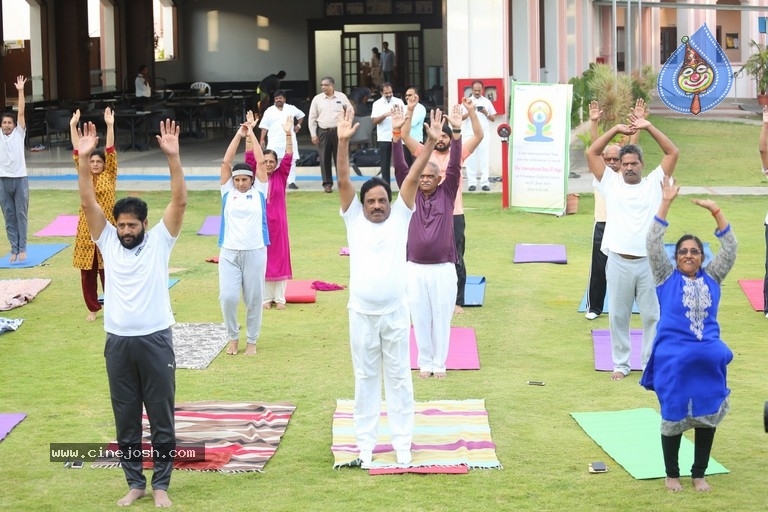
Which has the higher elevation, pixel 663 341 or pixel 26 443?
pixel 663 341

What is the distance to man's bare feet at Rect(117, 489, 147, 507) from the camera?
6.40 metres

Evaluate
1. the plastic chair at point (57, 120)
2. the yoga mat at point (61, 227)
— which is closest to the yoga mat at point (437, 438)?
the yoga mat at point (61, 227)

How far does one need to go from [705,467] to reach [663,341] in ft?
2.33

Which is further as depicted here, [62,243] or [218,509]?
[62,243]

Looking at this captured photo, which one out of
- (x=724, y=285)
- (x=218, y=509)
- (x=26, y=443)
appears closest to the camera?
(x=218, y=509)

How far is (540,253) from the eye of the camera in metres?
14.1

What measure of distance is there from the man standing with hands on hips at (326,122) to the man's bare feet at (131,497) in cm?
1281

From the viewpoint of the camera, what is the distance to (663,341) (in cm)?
654

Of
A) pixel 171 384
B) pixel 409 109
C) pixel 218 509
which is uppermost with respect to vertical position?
pixel 409 109

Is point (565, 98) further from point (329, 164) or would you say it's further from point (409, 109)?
point (409, 109)

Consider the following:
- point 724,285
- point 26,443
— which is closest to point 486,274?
point 724,285

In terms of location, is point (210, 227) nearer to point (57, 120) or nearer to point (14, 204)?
point (14, 204)

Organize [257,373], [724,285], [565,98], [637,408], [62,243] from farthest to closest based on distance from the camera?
[565,98] < [62,243] < [724,285] < [257,373] < [637,408]

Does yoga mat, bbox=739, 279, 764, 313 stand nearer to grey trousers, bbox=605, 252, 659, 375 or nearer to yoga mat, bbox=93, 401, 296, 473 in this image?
grey trousers, bbox=605, 252, 659, 375
